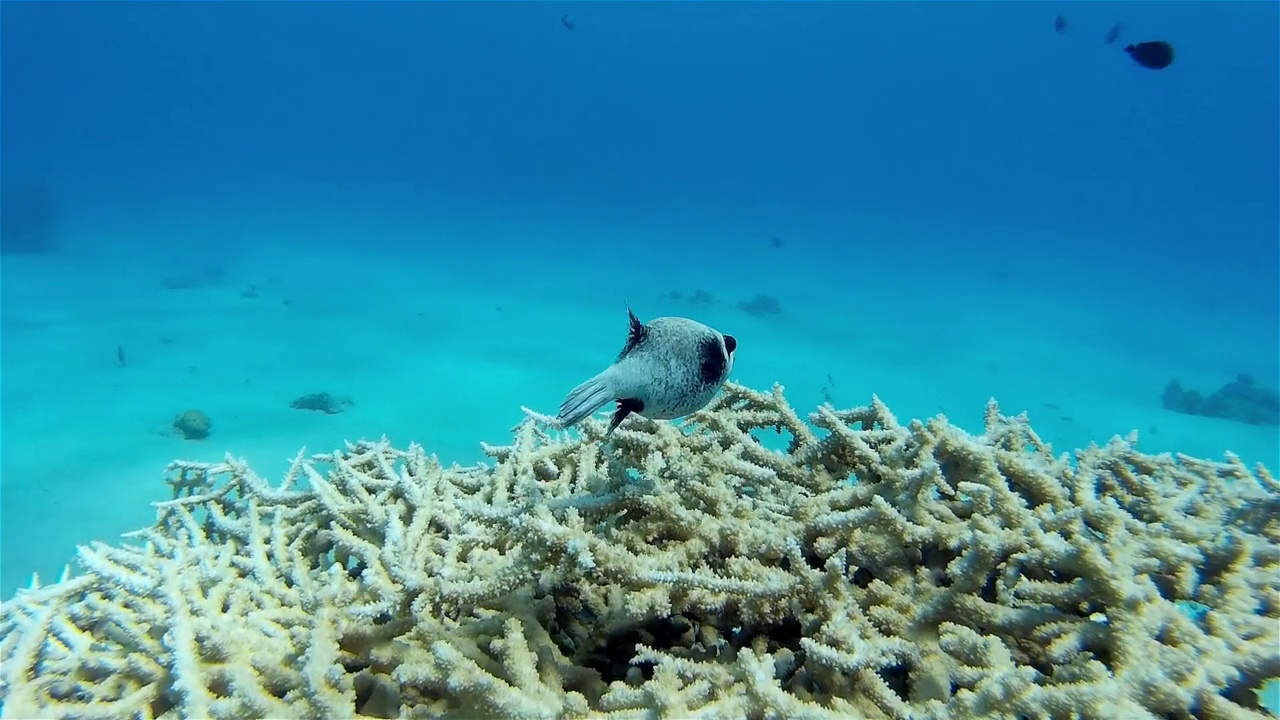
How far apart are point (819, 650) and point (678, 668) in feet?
1.29

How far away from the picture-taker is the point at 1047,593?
1.83m

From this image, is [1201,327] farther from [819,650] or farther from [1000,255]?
[819,650]

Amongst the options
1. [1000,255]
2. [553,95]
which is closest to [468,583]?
[1000,255]

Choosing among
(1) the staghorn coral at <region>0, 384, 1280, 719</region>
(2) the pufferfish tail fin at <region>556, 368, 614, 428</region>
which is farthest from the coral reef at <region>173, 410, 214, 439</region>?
(2) the pufferfish tail fin at <region>556, 368, 614, 428</region>

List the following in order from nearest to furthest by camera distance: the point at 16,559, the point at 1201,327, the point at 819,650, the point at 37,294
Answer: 1. the point at 819,650
2. the point at 16,559
3. the point at 37,294
4. the point at 1201,327

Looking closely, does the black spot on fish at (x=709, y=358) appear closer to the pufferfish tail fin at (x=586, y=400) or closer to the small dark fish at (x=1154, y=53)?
the pufferfish tail fin at (x=586, y=400)

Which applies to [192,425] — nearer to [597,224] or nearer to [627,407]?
[627,407]

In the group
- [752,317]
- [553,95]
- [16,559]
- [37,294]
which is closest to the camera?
[16,559]

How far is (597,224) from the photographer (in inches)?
2520

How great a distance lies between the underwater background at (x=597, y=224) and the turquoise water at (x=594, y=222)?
24 centimetres

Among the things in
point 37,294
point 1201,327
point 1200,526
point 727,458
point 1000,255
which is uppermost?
point 1000,255

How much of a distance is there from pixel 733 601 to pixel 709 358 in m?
0.78

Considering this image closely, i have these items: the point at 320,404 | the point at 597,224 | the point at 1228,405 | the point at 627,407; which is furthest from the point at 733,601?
the point at 597,224

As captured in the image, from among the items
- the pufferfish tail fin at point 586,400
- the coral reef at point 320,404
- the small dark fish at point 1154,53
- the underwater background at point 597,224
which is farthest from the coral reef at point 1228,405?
the pufferfish tail fin at point 586,400
